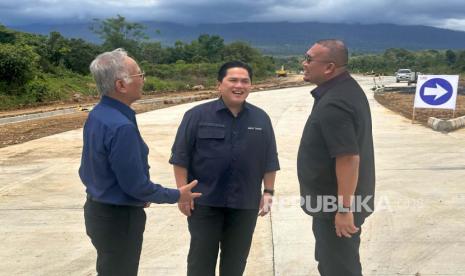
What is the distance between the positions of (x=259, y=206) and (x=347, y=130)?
3.10 feet

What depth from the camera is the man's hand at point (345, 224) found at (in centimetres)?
284

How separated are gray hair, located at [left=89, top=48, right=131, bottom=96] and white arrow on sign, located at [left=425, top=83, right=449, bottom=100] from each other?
1324 cm

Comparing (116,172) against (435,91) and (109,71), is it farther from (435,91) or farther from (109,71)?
(435,91)

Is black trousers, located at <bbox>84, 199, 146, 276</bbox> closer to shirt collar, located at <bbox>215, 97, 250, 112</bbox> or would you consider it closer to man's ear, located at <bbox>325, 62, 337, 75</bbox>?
shirt collar, located at <bbox>215, 97, 250, 112</bbox>

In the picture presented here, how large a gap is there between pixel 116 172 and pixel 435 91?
44.8 feet

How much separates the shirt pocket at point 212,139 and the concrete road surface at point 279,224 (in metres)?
1.44

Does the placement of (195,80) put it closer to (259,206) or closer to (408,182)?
(408,182)

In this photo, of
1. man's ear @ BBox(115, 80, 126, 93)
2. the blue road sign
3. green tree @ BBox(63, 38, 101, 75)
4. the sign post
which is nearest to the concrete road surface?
man's ear @ BBox(115, 80, 126, 93)

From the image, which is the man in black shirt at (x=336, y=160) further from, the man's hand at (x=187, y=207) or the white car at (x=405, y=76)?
the white car at (x=405, y=76)

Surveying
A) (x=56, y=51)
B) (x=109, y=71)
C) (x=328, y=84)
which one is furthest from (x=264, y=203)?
(x=56, y=51)

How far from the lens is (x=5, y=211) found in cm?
608

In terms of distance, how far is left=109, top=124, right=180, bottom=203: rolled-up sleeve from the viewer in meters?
2.54

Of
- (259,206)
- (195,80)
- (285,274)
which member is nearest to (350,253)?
(259,206)

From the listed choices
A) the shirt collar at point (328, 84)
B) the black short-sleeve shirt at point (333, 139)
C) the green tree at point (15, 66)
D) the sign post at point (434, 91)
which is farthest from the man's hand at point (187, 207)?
the green tree at point (15, 66)
